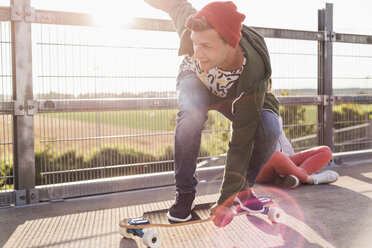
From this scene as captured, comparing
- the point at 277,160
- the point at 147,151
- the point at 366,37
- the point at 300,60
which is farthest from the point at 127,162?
the point at 366,37

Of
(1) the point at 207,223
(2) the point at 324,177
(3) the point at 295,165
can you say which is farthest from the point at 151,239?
(2) the point at 324,177

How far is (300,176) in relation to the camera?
336 cm

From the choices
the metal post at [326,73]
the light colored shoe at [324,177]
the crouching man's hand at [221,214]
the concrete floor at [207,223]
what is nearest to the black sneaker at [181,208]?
the concrete floor at [207,223]

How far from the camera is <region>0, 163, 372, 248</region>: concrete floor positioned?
6.79 feet

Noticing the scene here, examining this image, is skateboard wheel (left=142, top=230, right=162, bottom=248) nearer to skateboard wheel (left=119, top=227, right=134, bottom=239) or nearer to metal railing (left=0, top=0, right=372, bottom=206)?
skateboard wheel (left=119, top=227, right=134, bottom=239)

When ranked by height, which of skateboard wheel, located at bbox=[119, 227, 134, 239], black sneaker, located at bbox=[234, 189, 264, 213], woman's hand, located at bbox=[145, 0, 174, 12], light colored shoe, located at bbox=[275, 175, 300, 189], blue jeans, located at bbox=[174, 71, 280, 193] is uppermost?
woman's hand, located at bbox=[145, 0, 174, 12]

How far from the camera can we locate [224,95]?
215cm

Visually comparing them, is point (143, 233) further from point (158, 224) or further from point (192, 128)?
point (192, 128)

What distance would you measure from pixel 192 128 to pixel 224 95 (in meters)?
0.29

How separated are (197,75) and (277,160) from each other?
1.50 m

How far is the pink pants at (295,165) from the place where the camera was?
334cm

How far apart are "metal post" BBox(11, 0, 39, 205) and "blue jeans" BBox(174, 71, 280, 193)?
1503mm

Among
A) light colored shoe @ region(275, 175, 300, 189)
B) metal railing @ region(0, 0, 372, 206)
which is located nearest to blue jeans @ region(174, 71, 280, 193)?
light colored shoe @ region(275, 175, 300, 189)

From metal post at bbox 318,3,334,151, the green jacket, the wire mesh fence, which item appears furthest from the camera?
metal post at bbox 318,3,334,151
